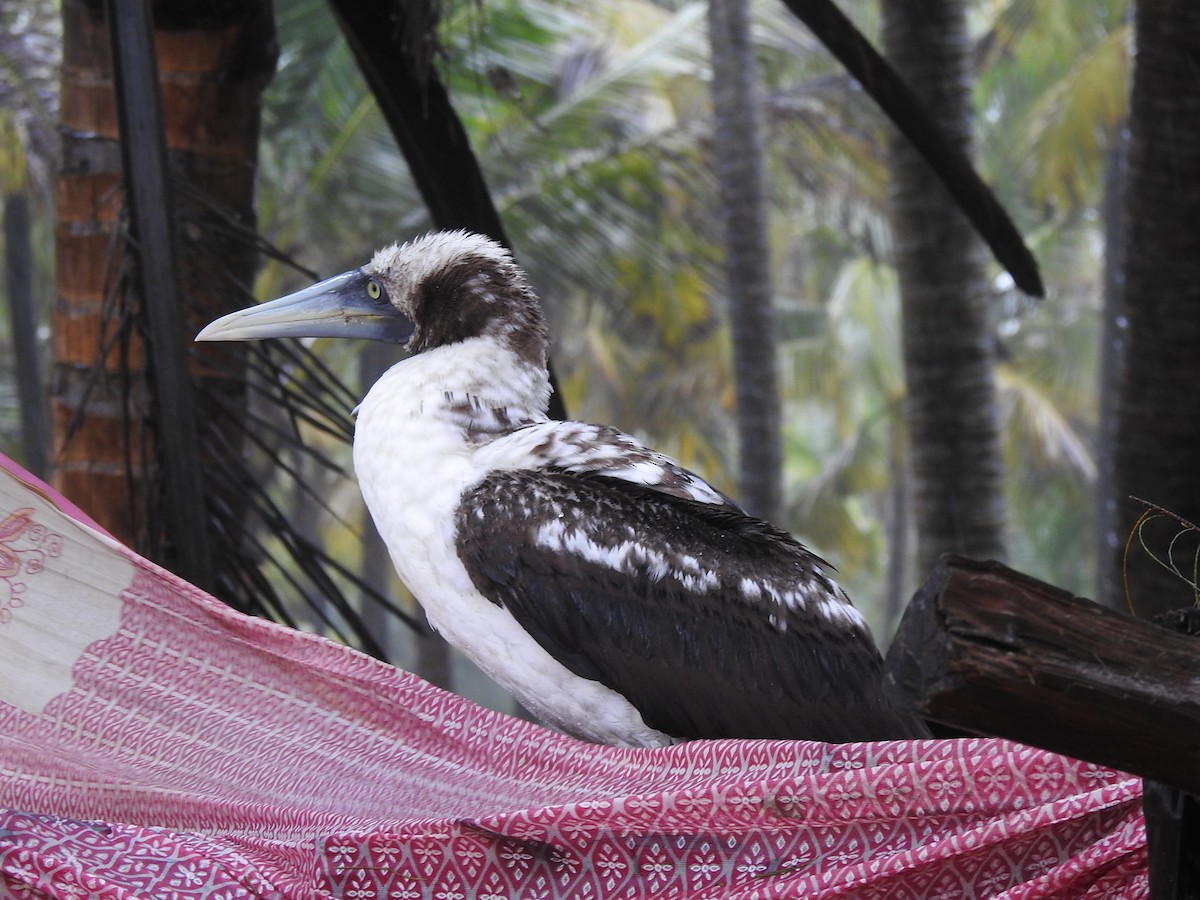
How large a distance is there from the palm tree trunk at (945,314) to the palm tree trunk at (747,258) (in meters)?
2.83

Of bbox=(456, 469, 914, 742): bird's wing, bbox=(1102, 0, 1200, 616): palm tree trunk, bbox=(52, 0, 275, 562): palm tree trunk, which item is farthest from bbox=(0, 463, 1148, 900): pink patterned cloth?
bbox=(1102, 0, 1200, 616): palm tree trunk

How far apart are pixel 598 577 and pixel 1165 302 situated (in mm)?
1748

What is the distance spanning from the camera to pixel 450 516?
2.44 meters

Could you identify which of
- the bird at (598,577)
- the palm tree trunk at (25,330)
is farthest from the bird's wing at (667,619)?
the palm tree trunk at (25,330)

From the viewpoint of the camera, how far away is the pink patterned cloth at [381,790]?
1.61m

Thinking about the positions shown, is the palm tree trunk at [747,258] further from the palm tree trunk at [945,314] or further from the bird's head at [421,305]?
the bird's head at [421,305]

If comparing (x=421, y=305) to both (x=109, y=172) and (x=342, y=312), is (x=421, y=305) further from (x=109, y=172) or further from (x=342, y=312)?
(x=109, y=172)

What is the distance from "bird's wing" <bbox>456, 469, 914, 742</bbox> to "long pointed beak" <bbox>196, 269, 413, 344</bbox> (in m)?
0.56

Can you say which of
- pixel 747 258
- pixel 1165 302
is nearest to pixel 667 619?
pixel 1165 302

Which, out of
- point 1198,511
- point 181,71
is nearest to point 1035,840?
point 1198,511

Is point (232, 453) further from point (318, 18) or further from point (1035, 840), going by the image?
point (318, 18)

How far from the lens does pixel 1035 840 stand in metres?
1.59

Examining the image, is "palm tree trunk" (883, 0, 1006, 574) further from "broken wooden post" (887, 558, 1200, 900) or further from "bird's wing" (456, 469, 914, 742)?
"broken wooden post" (887, 558, 1200, 900)

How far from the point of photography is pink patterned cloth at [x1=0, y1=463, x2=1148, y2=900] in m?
1.61
